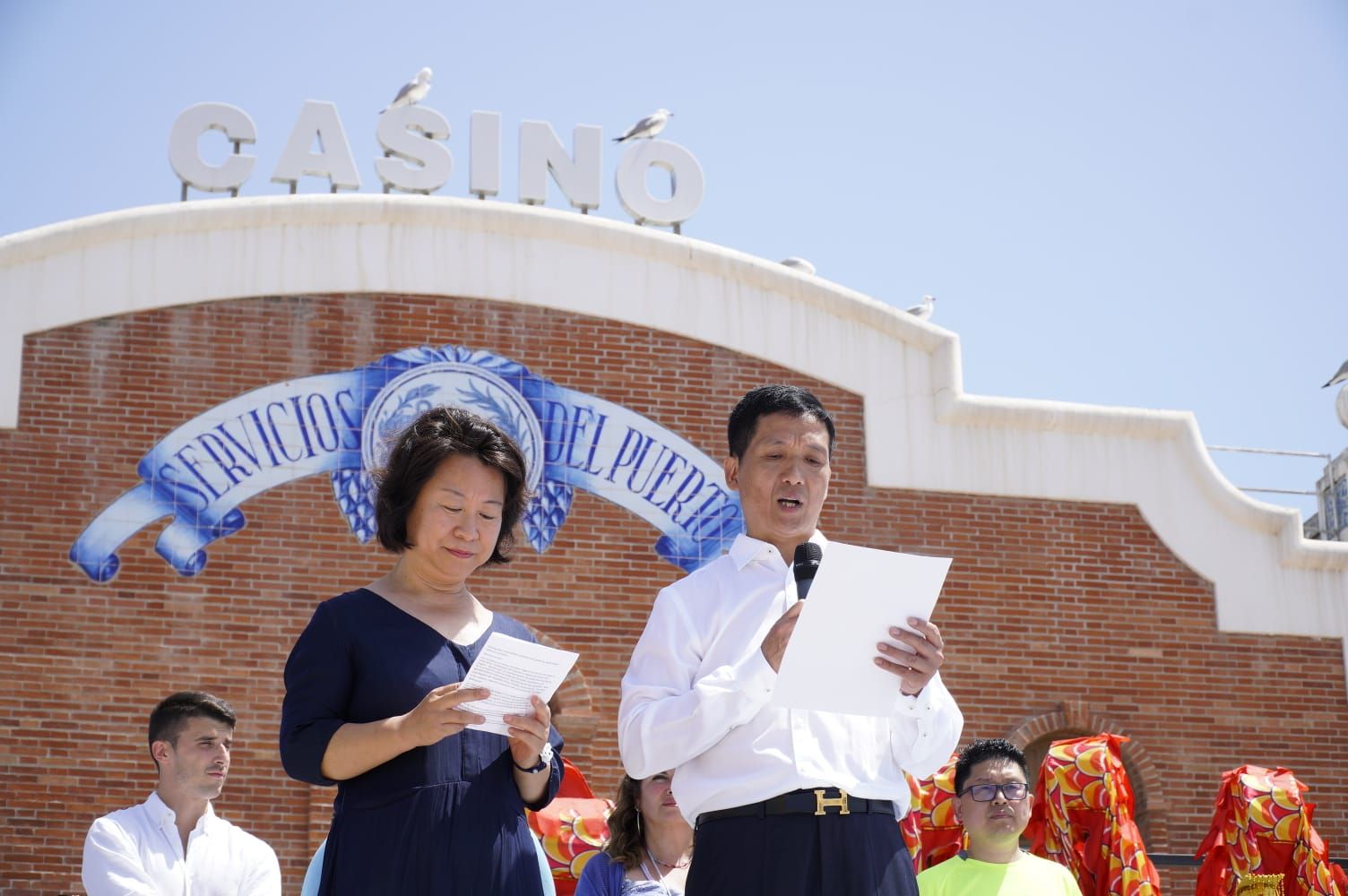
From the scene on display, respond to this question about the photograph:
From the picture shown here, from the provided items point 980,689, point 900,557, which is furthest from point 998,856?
point 980,689

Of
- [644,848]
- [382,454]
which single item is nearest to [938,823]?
[644,848]

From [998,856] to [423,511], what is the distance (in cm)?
423

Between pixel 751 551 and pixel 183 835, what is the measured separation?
158 inches

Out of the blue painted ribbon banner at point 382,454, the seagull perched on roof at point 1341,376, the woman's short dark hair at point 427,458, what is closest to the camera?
the woman's short dark hair at point 427,458

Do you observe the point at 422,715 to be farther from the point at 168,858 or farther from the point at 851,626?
the point at 168,858

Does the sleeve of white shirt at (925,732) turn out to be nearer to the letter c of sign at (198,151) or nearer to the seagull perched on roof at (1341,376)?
the letter c of sign at (198,151)

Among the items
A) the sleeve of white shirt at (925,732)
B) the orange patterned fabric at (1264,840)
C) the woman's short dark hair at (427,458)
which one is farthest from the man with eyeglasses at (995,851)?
the woman's short dark hair at (427,458)

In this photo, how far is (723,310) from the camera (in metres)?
13.3

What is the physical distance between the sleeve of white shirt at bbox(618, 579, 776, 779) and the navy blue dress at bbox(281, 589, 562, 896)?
0.31 m

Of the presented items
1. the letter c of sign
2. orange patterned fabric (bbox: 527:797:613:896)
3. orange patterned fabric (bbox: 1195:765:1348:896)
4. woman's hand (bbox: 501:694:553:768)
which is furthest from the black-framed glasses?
the letter c of sign

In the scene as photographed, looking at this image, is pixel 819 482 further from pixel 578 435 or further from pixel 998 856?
pixel 578 435

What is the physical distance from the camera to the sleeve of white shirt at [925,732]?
3914 mm

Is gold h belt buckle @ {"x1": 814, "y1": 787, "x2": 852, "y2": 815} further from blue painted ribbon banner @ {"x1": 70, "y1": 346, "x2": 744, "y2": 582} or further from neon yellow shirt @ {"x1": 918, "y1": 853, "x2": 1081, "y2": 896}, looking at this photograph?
blue painted ribbon banner @ {"x1": 70, "y1": 346, "x2": 744, "y2": 582}

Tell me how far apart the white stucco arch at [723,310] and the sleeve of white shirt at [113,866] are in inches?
247
